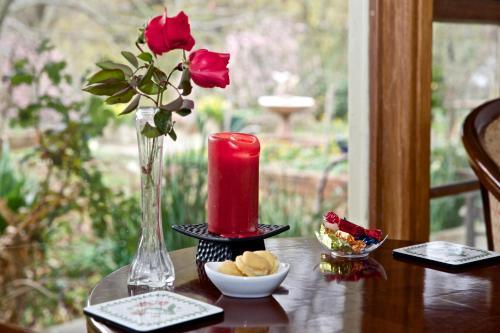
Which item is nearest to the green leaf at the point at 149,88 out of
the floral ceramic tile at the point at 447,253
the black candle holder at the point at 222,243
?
the black candle holder at the point at 222,243

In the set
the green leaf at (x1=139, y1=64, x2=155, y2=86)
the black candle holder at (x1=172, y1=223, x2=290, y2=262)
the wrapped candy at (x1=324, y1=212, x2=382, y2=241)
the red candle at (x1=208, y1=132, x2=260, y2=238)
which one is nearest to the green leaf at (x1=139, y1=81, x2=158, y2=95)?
the green leaf at (x1=139, y1=64, x2=155, y2=86)

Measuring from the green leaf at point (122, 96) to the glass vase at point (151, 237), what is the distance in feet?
0.19

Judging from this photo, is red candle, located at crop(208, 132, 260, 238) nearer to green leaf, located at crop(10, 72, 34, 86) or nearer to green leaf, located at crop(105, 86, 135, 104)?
green leaf, located at crop(105, 86, 135, 104)

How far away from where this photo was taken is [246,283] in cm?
126

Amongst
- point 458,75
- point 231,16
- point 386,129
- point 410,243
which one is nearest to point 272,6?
point 231,16

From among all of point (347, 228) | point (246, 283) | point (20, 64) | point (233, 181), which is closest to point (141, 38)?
point (233, 181)

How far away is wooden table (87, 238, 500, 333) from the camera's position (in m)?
1.15

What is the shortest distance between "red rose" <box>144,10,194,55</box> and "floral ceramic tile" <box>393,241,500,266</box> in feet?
2.01

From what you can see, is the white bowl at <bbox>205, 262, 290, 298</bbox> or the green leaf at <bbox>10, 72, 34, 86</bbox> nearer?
the white bowl at <bbox>205, 262, 290, 298</bbox>

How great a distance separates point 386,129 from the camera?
2498 millimetres

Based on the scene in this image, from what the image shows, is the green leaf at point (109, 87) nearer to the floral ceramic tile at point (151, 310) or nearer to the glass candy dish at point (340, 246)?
the floral ceramic tile at point (151, 310)

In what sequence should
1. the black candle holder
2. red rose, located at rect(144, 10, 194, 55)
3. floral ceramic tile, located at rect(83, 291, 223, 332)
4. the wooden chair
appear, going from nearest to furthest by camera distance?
floral ceramic tile, located at rect(83, 291, 223, 332) < red rose, located at rect(144, 10, 194, 55) < the black candle holder < the wooden chair

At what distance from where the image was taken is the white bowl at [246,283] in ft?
4.13

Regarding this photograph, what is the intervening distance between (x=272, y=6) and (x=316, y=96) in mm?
666
